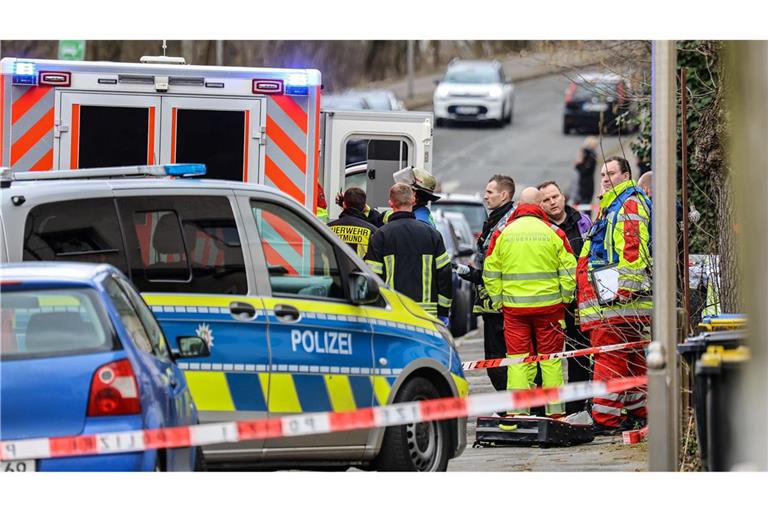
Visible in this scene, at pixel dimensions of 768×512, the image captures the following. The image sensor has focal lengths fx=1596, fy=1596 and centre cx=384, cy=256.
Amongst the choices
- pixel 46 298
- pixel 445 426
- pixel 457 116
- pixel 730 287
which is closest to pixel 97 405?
pixel 46 298

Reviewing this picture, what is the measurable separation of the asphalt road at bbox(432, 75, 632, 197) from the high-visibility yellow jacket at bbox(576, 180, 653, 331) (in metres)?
25.8

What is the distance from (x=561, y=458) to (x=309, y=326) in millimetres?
2544

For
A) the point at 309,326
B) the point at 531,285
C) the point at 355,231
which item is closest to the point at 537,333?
the point at 531,285

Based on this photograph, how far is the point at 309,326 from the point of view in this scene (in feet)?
28.7

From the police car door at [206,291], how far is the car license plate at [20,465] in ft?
5.88

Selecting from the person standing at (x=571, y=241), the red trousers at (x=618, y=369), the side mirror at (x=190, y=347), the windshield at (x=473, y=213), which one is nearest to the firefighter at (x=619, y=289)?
the red trousers at (x=618, y=369)

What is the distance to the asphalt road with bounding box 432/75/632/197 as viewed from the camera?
131 feet

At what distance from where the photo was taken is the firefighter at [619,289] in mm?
11398

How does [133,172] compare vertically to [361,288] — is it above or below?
above

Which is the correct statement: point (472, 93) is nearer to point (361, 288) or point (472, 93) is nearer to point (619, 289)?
point (619, 289)

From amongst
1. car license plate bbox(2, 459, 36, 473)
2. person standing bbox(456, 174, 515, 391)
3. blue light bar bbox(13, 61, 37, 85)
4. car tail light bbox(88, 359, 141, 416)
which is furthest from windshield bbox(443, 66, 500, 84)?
car license plate bbox(2, 459, 36, 473)

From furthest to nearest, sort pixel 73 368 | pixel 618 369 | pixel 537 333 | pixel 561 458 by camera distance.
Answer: pixel 537 333 → pixel 618 369 → pixel 561 458 → pixel 73 368

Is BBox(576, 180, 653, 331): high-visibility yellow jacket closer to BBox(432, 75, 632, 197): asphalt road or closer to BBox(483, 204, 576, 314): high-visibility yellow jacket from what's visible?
BBox(483, 204, 576, 314): high-visibility yellow jacket

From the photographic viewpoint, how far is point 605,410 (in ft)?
38.8
